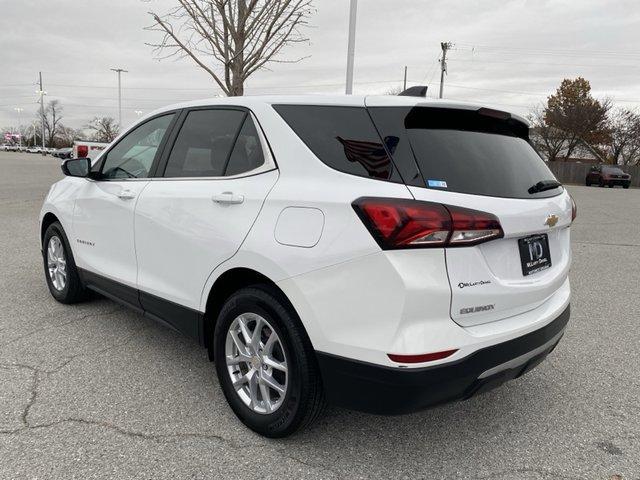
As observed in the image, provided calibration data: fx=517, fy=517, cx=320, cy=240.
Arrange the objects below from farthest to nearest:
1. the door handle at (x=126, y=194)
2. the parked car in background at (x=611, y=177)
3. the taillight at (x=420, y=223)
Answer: the parked car in background at (x=611, y=177) → the door handle at (x=126, y=194) → the taillight at (x=420, y=223)

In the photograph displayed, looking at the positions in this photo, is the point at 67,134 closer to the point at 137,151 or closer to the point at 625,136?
the point at 625,136

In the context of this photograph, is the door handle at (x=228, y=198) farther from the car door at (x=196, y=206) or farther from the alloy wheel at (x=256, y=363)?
the alloy wheel at (x=256, y=363)

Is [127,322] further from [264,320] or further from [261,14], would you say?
[261,14]

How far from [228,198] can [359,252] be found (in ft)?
2.85

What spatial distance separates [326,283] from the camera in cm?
218

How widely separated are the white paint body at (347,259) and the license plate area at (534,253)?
0.15ft

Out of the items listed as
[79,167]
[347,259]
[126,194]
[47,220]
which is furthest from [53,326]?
[347,259]

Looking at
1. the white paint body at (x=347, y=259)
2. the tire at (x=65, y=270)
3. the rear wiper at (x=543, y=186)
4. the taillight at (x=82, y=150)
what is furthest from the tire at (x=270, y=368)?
the taillight at (x=82, y=150)

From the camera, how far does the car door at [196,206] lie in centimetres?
259

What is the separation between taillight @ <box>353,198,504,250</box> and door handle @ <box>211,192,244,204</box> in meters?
0.76

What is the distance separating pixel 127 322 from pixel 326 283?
2586 mm

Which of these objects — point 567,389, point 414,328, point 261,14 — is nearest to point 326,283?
point 414,328

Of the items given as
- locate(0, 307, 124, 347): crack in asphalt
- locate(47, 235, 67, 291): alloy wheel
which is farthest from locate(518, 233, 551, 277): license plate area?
locate(47, 235, 67, 291): alloy wheel

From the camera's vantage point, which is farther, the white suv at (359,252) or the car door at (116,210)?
the car door at (116,210)
